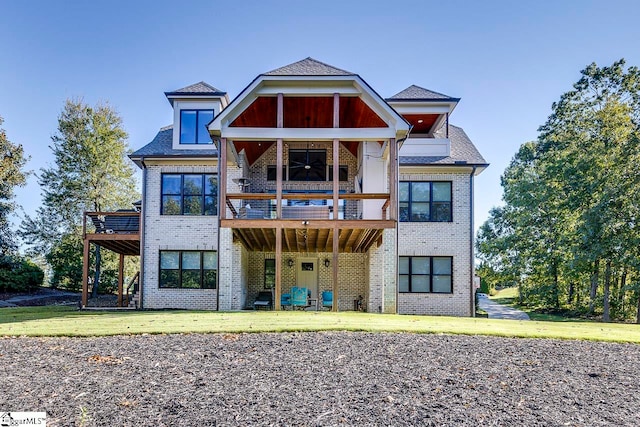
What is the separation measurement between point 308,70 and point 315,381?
10746mm

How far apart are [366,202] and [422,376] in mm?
10468

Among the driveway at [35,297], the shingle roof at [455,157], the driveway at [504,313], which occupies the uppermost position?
the shingle roof at [455,157]

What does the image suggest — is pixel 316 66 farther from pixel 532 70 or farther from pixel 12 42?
pixel 12 42

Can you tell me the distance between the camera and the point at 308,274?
1891cm

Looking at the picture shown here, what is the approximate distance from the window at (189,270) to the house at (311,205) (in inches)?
1.4

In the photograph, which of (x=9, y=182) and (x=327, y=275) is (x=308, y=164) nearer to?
(x=327, y=275)

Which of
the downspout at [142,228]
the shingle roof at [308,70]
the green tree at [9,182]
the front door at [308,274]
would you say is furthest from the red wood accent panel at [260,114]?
the green tree at [9,182]

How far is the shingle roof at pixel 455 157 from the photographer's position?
16906 mm

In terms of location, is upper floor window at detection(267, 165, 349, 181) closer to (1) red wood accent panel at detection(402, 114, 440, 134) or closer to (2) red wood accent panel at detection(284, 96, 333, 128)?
(2) red wood accent panel at detection(284, 96, 333, 128)

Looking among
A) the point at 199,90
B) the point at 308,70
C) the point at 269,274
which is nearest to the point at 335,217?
the point at 308,70

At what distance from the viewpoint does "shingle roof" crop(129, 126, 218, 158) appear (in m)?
16.8

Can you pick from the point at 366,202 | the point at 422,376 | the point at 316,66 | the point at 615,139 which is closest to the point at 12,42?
the point at 316,66

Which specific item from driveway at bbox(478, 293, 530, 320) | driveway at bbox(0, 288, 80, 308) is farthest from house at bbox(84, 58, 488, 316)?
driveway at bbox(0, 288, 80, 308)

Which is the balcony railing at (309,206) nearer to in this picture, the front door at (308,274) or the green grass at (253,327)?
the front door at (308,274)
